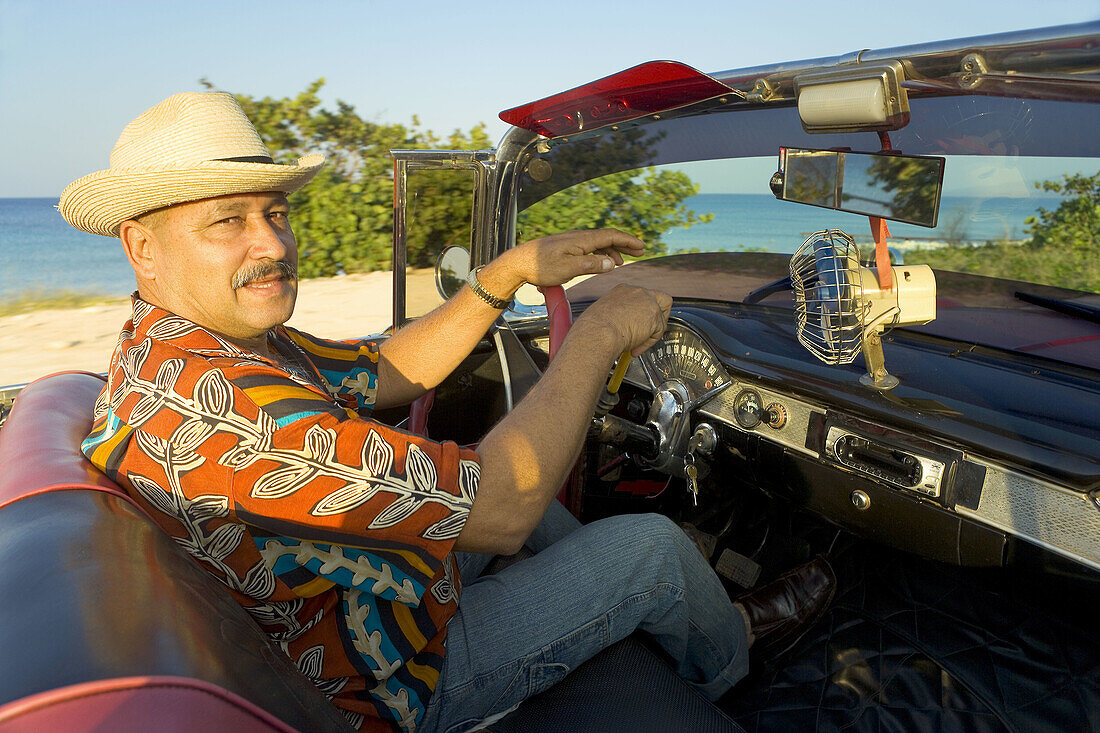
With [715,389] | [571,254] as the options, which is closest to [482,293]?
[571,254]

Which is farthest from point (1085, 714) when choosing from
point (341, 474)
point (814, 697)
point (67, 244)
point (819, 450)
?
point (67, 244)

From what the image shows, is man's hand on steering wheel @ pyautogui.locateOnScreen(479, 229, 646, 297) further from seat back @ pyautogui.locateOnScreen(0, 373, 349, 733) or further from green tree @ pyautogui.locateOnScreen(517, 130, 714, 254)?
seat back @ pyautogui.locateOnScreen(0, 373, 349, 733)

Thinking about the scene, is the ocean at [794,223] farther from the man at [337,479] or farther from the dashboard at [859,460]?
the man at [337,479]

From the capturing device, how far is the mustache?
63.9 inches

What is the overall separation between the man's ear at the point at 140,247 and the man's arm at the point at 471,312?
73cm

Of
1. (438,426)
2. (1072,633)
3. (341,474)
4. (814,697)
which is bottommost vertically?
(814,697)

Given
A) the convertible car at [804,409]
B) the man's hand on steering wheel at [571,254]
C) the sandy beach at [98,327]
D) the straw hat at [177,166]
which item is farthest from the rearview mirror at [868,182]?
the sandy beach at [98,327]

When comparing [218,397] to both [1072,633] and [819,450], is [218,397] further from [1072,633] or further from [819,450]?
[1072,633]

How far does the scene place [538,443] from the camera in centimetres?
149

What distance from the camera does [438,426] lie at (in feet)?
9.53

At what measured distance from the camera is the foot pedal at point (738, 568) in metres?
2.70

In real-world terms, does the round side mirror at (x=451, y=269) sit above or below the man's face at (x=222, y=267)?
below

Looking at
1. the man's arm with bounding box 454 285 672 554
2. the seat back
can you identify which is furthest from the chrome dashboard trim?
the seat back

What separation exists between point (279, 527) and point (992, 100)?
5.25ft
